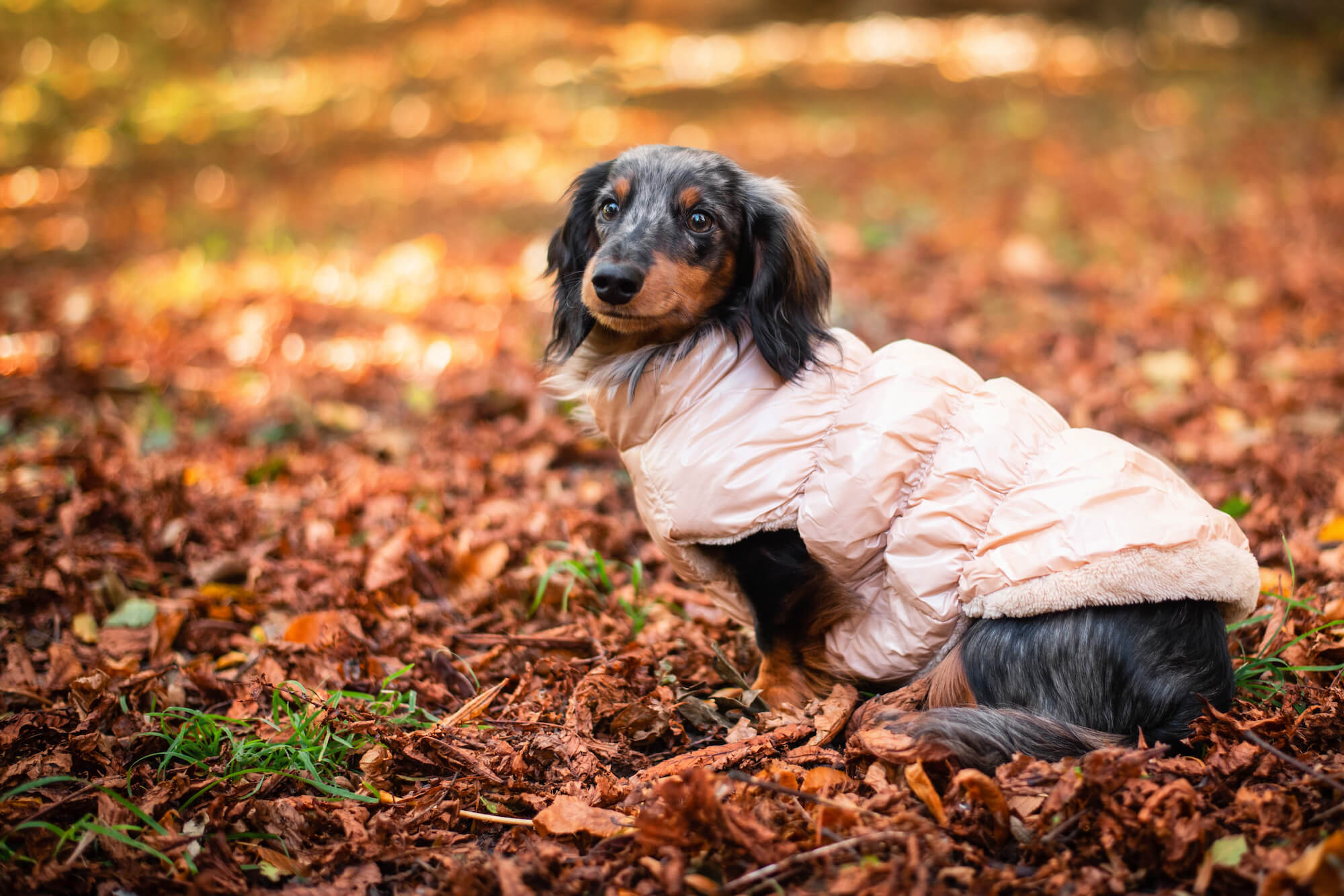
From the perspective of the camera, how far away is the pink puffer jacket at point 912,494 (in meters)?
2.25

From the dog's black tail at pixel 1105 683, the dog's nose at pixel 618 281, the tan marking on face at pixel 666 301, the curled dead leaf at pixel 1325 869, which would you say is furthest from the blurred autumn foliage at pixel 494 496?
the dog's nose at pixel 618 281

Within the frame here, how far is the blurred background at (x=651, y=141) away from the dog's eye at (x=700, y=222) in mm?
569

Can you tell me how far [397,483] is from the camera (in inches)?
164

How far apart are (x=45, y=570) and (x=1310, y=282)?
7.63 metres

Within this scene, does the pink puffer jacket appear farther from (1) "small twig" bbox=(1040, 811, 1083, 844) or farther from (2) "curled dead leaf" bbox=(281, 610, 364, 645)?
(2) "curled dead leaf" bbox=(281, 610, 364, 645)

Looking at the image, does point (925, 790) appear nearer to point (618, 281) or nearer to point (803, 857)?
point (803, 857)

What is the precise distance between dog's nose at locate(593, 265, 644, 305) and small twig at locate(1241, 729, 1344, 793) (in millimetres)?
2025

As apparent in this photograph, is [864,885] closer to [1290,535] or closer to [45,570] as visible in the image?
[1290,535]

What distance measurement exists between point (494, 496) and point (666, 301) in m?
1.81

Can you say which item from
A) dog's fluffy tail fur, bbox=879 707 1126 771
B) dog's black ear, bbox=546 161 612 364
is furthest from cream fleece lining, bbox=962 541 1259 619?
dog's black ear, bbox=546 161 612 364

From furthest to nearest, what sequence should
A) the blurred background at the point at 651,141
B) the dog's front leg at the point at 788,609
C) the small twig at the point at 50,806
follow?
the blurred background at the point at 651,141
the dog's front leg at the point at 788,609
the small twig at the point at 50,806

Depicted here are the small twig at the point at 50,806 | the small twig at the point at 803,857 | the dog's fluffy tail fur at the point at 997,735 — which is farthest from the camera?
the dog's fluffy tail fur at the point at 997,735

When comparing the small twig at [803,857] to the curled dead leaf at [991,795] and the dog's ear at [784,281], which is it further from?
the dog's ear at [784,281]

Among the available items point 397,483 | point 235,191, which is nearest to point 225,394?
point 397,483
